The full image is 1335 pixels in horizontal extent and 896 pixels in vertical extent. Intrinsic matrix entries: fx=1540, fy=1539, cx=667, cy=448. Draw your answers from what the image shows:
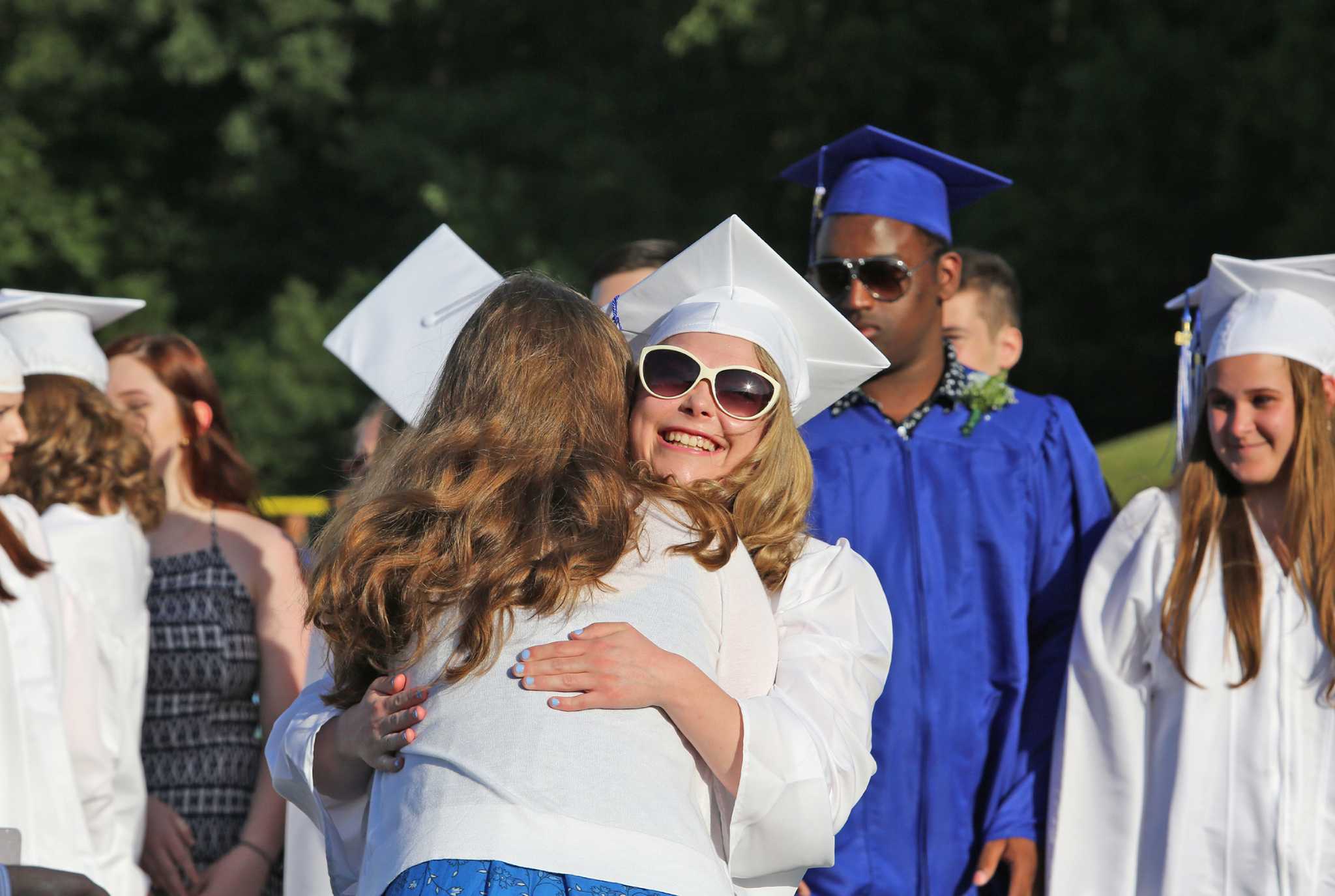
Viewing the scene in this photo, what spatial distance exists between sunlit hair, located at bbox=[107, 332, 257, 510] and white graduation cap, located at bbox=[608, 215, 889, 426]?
1901 mm

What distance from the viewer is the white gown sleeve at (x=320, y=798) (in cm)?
247

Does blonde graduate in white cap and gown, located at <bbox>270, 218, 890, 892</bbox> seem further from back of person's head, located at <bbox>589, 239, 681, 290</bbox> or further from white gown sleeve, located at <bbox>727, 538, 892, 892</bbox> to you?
back of person's head, located at <bbox>589, 239, 681, 290</bbox>

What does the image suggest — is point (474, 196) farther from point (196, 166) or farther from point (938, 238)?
point (938, 238)

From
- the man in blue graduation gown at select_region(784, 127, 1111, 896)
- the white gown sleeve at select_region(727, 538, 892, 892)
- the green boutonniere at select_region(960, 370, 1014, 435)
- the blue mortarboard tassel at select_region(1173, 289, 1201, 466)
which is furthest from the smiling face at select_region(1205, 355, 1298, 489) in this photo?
the white gown sleeve at select_region(727, 538, 892, 892)

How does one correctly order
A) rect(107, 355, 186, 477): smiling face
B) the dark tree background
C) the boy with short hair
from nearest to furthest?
rect(107, 355, 186, 477): smiling face < the boy with short hair < the dark tree background

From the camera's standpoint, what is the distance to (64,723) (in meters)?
3.80

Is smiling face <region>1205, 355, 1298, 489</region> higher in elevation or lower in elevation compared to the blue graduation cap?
lower

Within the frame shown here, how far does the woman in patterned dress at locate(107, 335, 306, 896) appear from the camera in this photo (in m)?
4.02

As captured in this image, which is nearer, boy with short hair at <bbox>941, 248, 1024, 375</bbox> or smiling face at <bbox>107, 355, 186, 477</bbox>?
smiling face at <bbox>107, 355, 186, 477</bbox>

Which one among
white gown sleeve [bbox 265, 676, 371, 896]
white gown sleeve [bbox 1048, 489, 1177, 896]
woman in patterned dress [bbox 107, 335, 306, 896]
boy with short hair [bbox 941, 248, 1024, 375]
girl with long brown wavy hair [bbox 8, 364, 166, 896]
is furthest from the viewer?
boy with short hair [bbox 941, 248, 1024, 375]

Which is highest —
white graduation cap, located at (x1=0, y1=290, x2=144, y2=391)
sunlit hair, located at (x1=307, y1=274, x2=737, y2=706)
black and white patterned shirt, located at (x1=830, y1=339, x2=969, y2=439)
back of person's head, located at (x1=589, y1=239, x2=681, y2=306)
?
back of person's head, located at (x1=589, y1=239, x2=681, y2=306)

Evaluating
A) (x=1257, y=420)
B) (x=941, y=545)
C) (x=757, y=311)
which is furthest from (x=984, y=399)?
(x=757, y=311)

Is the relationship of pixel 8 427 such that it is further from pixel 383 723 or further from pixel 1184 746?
pixel 1184 746

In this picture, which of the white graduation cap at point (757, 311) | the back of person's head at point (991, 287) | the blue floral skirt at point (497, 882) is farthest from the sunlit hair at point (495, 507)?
the back of person's head at point (991, 287)
